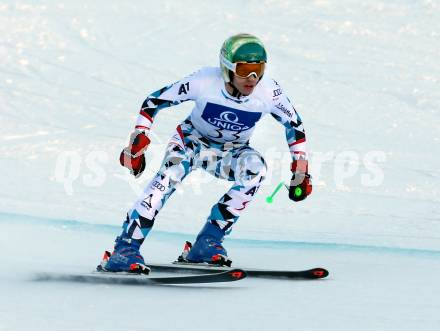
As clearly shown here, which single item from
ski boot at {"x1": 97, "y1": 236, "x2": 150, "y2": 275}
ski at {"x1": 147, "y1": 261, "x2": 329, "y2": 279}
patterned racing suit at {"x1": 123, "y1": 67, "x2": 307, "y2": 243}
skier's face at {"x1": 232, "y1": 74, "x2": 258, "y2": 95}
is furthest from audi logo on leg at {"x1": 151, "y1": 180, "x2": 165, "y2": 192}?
skier's face at {"x1": 232, "y1": 74, "x2": 258, "y2": 95}

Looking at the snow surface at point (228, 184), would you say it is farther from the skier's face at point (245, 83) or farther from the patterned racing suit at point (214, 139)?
the skier's face at point (245, 83)

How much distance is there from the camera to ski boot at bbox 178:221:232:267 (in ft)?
21.3

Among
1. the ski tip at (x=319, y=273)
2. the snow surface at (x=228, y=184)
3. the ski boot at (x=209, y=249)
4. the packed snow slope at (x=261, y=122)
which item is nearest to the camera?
the snow surface at (x=228, y=184)

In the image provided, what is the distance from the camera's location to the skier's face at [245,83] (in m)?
5.88

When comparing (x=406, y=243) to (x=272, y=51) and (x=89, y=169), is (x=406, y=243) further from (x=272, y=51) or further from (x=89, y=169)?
(x=272, y=51)

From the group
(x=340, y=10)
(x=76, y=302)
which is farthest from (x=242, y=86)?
(x=340, y=10)

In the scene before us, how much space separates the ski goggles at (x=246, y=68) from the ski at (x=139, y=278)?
1.24 m

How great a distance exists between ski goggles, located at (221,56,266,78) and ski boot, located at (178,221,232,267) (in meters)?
1.22

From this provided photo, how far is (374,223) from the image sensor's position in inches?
336

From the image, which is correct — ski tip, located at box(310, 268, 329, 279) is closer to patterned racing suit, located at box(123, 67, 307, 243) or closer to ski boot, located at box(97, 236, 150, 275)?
patterned racing suit, located at box(123, 67, 307, 243)

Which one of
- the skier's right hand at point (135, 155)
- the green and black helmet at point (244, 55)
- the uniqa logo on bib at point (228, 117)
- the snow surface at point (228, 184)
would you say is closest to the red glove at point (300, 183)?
the uniqa logo on bib at point (228, 117)

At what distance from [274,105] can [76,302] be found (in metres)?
2.06

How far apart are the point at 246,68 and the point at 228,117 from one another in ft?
1.51

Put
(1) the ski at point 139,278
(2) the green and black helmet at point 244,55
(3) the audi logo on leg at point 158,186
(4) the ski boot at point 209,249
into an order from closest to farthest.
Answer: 1. (1) the ski at point 139,278
2. (2) the green and black helmet at point 244,55
3. (3) the audi logo on leg at point 158,186
4. (4) the ski boot at point 209,249
